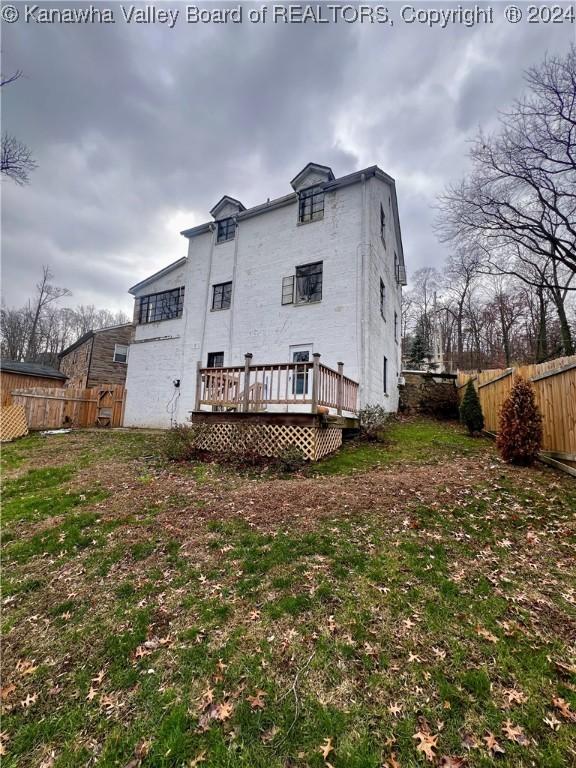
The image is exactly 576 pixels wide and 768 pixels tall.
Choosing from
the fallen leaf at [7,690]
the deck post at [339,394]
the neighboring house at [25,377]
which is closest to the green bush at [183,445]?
the deck post at [339,394]

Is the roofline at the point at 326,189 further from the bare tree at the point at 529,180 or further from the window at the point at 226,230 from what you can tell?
the bare tree at the point at 529,180

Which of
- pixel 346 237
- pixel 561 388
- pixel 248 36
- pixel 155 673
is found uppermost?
pixel 248 36

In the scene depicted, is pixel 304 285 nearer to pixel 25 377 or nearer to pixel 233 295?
pixel 233 295

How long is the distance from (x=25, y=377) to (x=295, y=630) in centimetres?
2575

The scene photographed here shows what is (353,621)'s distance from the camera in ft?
8.72

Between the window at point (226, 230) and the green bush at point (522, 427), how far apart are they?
12994 mm

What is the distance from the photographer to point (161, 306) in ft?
54.7

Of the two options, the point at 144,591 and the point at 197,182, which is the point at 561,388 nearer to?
the point at 144,591

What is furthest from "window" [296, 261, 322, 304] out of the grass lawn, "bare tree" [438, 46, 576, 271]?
the grass lawn

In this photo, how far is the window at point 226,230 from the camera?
1498 centimetres

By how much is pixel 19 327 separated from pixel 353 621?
4040cm

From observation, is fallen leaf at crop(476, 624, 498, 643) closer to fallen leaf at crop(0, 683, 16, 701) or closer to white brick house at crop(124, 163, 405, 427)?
fallen leaf at crop(0, 683, 16, 701)

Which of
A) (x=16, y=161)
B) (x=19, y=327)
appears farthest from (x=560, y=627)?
(x=19, y=327)

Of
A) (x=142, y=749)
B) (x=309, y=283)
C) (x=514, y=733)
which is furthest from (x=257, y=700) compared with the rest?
(x=309, y=283)
